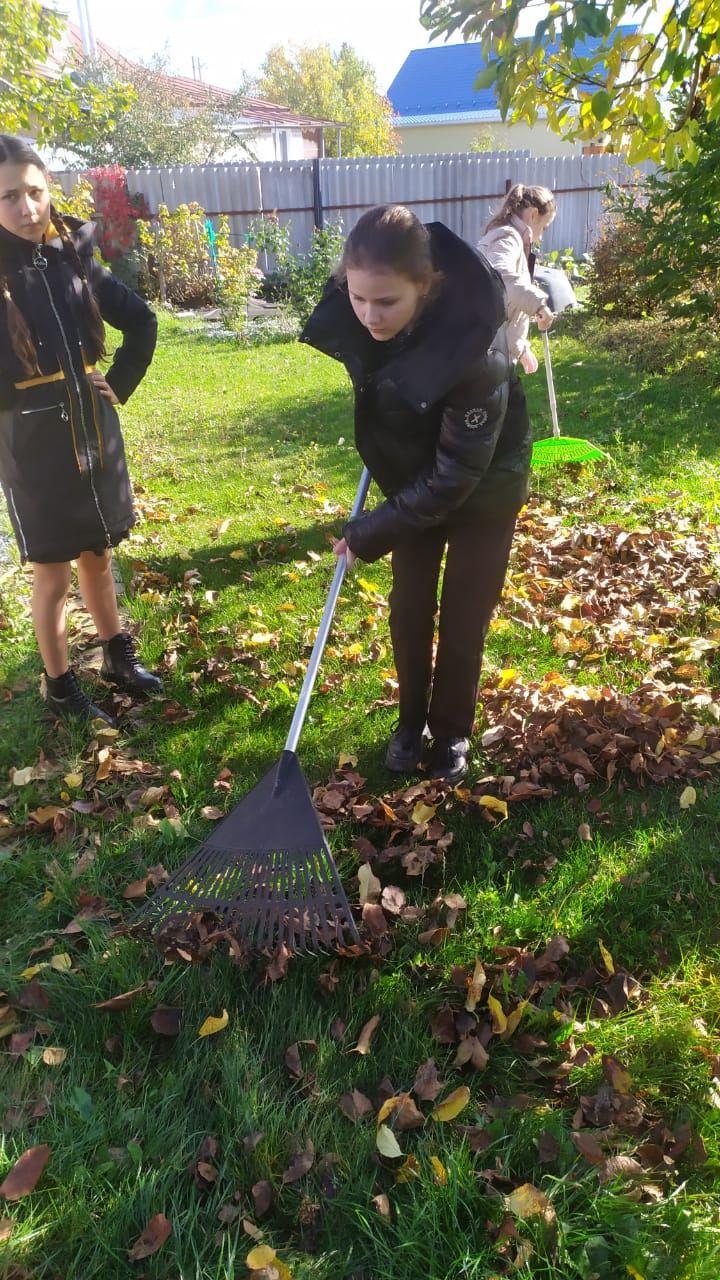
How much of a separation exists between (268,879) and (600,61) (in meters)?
2.85

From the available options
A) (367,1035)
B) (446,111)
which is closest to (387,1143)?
(367,1035)

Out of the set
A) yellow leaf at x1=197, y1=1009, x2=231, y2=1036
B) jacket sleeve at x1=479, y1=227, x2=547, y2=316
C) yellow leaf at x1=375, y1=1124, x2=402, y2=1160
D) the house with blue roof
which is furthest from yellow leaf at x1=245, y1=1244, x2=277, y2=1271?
the house with blue roof

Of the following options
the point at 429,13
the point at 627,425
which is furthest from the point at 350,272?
the point at 627,425

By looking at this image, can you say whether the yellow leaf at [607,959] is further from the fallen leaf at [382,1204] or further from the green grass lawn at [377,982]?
the fallen leaf at [382,1204]

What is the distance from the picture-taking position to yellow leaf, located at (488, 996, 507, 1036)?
7.05ft

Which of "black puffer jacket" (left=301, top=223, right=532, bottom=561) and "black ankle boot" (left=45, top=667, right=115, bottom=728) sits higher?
"black puffer jacket" (left=301, top=223, right=532, bottom=561)

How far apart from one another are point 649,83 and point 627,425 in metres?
4.53

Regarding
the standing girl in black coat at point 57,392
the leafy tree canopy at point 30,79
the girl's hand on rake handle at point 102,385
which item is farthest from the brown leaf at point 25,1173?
the leafy tree canopy at point 30,79

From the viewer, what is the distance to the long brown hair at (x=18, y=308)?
8.71ft

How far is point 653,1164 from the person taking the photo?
182cm

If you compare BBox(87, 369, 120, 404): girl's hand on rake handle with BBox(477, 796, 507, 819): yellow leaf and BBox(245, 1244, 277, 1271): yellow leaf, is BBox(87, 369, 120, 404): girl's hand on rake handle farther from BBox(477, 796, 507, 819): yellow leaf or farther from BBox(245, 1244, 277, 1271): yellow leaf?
BBox(245, 1244, 277, 1271): yellow leaf

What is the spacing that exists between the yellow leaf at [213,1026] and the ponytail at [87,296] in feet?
7.47

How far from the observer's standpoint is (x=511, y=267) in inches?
175

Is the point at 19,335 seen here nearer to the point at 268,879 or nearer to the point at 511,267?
the point at 268,879
